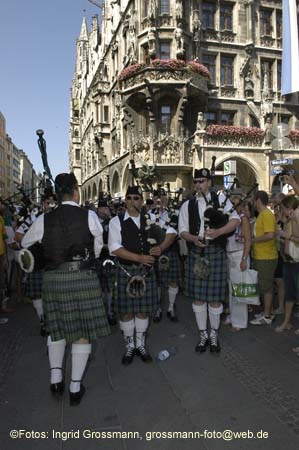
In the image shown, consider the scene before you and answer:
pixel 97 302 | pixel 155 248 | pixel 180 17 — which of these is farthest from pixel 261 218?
pixel 180 17

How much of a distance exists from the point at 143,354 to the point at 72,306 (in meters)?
1.46

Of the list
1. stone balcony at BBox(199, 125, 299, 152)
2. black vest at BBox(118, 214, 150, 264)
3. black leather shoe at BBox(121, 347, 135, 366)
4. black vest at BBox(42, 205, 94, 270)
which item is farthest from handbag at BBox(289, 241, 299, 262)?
stone balcony at BBox(199, 125, 299, 152)

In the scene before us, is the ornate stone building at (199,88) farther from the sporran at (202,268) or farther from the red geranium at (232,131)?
the sporran at (202,268)

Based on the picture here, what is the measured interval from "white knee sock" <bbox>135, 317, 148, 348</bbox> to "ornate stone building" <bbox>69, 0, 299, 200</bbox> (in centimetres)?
1785

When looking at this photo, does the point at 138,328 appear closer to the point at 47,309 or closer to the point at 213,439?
the point at 47,309

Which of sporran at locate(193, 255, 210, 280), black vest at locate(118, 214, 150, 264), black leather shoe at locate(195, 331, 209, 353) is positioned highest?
black vest at locate(118, 214, 150, 264)

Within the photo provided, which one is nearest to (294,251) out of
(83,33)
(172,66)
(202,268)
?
(202,268)

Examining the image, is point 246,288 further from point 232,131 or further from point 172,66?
point 172,66

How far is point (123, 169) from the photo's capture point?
2703 centimetres

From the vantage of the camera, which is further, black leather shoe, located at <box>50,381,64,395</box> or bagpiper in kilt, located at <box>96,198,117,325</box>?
bagpiper in kilt, located at <box>96,198,117,325</box>

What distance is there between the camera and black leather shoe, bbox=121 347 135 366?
4398mm

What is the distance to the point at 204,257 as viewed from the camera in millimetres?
4699

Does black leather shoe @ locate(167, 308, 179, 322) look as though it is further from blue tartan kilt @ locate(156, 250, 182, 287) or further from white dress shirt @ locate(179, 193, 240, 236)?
white dress shirt @ locate(179, 193, 240, 236)

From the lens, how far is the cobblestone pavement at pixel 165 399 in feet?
9.48
